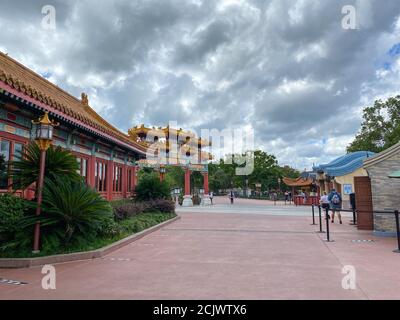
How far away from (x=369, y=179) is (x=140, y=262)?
854 cm

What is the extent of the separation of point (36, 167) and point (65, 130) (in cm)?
386

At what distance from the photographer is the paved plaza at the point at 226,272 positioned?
4.79 metres

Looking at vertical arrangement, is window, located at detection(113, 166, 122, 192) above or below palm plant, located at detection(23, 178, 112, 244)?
above

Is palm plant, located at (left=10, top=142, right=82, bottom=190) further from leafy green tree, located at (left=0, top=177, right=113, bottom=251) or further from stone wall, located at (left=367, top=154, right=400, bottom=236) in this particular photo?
stone wall, located at (left=367, top=154, right=400, bottom=236)

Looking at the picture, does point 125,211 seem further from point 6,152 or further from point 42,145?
point 42,145

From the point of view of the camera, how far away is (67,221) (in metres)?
7.48

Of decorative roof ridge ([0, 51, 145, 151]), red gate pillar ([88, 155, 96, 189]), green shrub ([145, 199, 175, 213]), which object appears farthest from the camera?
green shrub ([145, 199, 175, 213])

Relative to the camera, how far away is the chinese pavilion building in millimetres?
8354

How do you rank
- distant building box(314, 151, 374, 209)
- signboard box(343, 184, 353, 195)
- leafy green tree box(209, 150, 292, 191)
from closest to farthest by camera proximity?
distant building box(314, 151, 374, 209) < signboard box(343, 184, 353, 195) < leafy green tree box(209, 150, 292, 191)

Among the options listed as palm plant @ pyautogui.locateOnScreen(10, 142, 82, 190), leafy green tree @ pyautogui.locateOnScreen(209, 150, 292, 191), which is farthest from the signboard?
leafy green tree @ pyautogui.locateOnScreen(209, 150, 292, 191)

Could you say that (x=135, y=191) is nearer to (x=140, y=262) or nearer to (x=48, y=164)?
(x=48, y=164)

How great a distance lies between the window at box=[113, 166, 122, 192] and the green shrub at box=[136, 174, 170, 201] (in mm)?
964

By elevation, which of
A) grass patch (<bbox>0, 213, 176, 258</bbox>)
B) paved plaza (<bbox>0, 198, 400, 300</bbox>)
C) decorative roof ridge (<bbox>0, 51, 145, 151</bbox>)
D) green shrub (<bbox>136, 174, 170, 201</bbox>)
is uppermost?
decorative roof ridge (<bbox>0, 51, 145, 151</bbox>)
